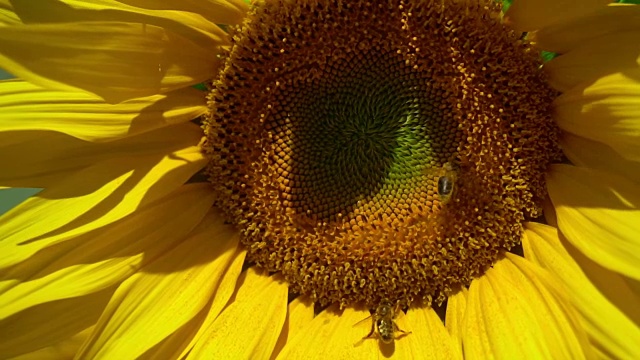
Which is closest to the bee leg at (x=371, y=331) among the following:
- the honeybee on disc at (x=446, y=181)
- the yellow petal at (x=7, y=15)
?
the honeybee on disc at (x=446, y=181)

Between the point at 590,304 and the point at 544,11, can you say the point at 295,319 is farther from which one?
the point at 544,11

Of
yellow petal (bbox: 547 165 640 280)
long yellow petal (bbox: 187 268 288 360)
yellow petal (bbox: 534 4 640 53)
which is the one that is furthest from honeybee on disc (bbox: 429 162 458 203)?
long yellow petal (bbox: 187 268 288 360)

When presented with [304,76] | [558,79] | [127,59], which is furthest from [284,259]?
[558,79]

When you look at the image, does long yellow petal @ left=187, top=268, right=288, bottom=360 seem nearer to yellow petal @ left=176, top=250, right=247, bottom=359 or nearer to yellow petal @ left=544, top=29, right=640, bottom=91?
yellow petal @ left=176, top=250, right=247, bottom=359

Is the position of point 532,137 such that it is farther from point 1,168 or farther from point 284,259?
point 1,168

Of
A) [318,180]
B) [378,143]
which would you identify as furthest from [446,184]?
[318,180]

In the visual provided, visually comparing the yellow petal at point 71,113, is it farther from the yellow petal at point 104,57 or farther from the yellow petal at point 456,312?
the yellow petal at point 456,312
